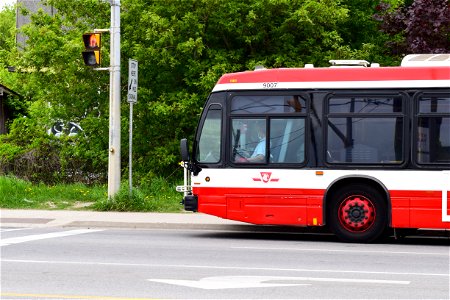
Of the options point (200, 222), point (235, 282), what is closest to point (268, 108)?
point (200, 222)

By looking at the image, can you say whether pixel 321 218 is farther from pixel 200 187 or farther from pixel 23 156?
pixel 23 156

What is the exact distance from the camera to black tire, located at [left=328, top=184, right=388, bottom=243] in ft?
50.0

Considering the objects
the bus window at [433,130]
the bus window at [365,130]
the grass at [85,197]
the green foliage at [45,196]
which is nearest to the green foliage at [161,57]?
the grass at [85,197]

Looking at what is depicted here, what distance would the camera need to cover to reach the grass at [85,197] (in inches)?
813

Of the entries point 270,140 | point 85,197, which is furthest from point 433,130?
point 85,197

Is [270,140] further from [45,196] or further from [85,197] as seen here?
[45,196]

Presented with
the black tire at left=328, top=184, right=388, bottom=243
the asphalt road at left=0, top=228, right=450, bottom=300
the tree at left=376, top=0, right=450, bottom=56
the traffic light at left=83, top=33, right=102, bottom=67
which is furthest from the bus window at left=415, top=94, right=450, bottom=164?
the traffic light at left=83, top=33, right=102, bottom=67

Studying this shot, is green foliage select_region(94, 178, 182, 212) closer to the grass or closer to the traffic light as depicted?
the grass

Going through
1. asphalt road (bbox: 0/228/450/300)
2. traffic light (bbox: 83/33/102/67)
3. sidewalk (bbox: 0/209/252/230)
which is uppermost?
traffic light (bbox: 83/33/102/67)

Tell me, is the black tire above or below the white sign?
below

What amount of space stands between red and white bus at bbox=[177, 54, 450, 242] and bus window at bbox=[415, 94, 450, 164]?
2cm

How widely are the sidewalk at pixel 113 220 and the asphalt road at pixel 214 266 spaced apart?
109cm

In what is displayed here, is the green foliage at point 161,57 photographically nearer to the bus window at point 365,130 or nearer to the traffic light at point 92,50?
the traffic light at point 92,50

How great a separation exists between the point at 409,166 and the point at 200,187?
12.1 feet
